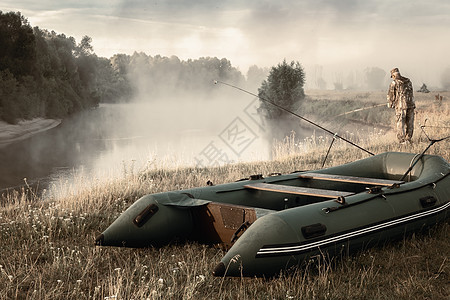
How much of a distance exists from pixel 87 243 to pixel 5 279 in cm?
128

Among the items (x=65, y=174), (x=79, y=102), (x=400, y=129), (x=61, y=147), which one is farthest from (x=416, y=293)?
(x=79, y=102)

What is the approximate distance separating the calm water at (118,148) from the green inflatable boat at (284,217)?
5575 mm

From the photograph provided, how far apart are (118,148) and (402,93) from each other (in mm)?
15069

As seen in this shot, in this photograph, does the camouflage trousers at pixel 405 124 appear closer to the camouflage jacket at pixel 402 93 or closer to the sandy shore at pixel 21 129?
the camouflage jacket at pixel 402 93

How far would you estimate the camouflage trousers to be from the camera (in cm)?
1409

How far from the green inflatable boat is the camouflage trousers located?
308 inches

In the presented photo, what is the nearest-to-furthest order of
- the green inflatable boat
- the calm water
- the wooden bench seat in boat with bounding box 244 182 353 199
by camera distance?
the green inflatable boat
the wooden bench seat in boat with bounding box 244 182 353 199
the calm water

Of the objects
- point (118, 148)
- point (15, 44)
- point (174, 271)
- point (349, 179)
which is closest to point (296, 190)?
point (349, 179)

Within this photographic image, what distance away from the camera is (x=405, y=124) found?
1420 cm

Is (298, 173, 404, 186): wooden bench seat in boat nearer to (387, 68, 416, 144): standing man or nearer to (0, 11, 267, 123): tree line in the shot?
(387, 68, 416, 144): standing man

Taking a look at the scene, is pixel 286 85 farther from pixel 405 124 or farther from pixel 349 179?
pixel 349 179

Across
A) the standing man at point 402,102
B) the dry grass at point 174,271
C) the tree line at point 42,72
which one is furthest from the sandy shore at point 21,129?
the dry grass at point 174,271

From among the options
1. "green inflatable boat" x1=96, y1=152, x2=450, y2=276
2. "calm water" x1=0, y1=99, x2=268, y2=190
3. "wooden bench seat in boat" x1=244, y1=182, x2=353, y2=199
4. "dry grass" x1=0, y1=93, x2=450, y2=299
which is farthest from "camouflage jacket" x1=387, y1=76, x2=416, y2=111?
"wooden bench seat in boat" x1=244, y1=182, x2=353, y2=199

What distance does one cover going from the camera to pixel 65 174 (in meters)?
18.0
